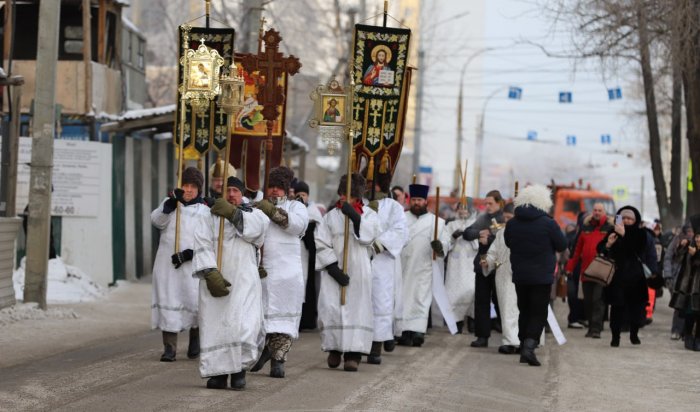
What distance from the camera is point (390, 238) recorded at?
48.8ft

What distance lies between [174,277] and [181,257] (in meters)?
0.23

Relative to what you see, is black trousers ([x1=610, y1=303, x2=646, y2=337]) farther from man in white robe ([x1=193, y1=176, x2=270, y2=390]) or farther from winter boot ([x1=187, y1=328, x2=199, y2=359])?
man in white robe ([x1=193, y1=176, x2=270, y2=390])

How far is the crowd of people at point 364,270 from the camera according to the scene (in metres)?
11.6

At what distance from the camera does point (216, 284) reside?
1130 centimetres

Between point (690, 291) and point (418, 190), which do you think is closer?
point (418, 190)

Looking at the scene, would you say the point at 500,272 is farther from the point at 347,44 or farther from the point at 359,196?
the point at 347,44

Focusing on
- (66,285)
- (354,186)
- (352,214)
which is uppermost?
(354,186)

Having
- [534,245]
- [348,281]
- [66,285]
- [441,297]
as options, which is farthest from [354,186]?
[66,285]

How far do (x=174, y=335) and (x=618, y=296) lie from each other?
626 cm

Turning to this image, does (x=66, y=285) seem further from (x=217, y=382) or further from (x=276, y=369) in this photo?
(x=217, y=382)

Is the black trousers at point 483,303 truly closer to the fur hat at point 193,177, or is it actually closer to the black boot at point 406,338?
the black boot at point 406,338

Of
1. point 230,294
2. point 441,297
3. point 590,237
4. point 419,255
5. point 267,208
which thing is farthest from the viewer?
point 590,237

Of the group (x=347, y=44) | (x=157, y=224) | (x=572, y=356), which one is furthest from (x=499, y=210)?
(x=347, y=44)

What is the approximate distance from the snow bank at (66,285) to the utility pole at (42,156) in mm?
1979
